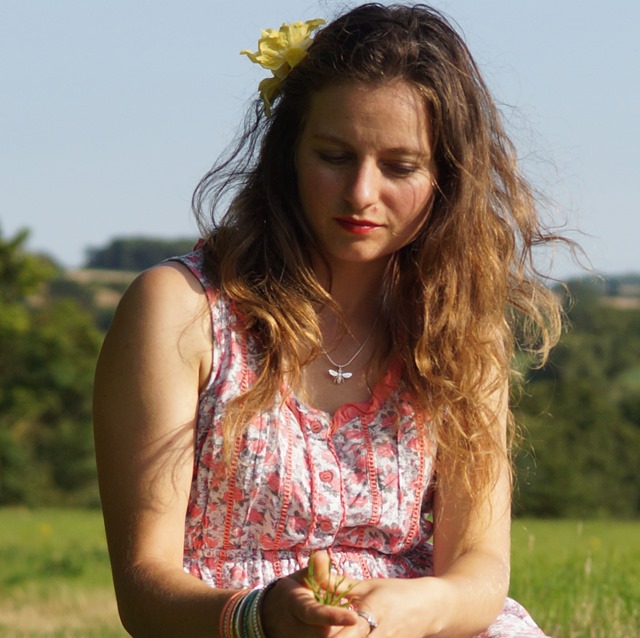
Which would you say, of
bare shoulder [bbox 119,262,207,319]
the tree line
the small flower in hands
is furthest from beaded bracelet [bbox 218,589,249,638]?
the tree line

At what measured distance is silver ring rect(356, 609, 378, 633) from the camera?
261 cm

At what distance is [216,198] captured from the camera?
346 cm

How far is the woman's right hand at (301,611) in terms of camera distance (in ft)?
7.95

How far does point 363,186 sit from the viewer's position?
3.02 metres

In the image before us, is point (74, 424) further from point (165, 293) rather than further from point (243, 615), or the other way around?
point (243, 615)

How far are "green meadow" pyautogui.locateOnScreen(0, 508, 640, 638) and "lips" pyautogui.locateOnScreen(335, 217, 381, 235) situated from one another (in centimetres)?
173

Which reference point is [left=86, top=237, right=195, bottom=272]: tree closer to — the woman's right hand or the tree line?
the tree line

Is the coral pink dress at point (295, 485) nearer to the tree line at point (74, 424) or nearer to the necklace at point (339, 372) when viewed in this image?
the necklace at point (339, 372)

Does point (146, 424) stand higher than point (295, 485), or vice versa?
point (146, 424)

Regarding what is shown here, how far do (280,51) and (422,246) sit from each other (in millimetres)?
→ 654

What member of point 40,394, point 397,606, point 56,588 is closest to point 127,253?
point 40,394

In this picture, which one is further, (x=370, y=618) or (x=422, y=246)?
(x=422, y=246)

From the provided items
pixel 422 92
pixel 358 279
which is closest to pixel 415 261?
pixel 358 279

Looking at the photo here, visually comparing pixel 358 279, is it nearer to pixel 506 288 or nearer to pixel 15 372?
pixel 506 288
